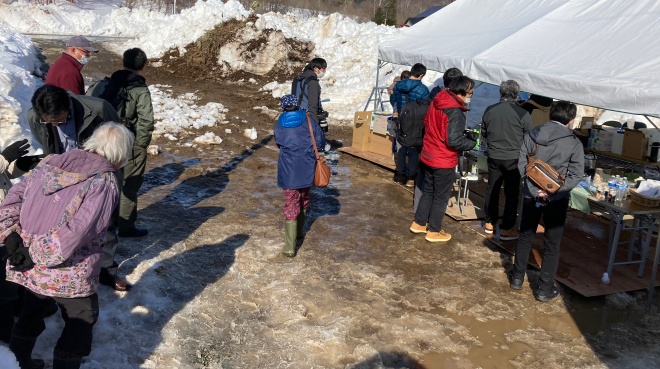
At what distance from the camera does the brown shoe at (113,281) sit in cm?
509

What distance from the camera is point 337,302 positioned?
5.32 metres

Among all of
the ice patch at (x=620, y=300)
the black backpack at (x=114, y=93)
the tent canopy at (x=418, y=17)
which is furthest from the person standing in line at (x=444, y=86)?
the tent canopy at (x=418, y=17)

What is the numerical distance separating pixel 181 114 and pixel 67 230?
10329mm

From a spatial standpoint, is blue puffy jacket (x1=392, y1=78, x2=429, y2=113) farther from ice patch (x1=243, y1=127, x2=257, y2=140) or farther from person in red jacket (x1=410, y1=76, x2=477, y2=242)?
ice patch (x1=243, y1=127, x2=257, y2=140)

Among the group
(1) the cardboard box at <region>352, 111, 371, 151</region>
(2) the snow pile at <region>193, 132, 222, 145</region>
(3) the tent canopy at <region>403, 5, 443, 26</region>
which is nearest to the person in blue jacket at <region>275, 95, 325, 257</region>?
(1) the cardboard box at <region>352, 111, 371, 151</region>

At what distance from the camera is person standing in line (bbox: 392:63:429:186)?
8.26 m

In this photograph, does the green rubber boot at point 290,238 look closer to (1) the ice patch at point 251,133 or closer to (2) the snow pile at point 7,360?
(2) the snow pile at point 7,360

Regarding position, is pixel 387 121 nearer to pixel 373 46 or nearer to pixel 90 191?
pixel 90 191

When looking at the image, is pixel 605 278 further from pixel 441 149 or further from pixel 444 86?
pixel 444 86

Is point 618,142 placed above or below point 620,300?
above

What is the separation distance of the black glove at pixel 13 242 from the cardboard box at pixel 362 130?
8098 mm

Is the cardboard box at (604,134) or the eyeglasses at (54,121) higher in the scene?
the eyeglasses at (54,121)

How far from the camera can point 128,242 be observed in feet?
20.3

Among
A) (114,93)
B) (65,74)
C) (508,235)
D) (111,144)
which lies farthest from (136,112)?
(508,235)
